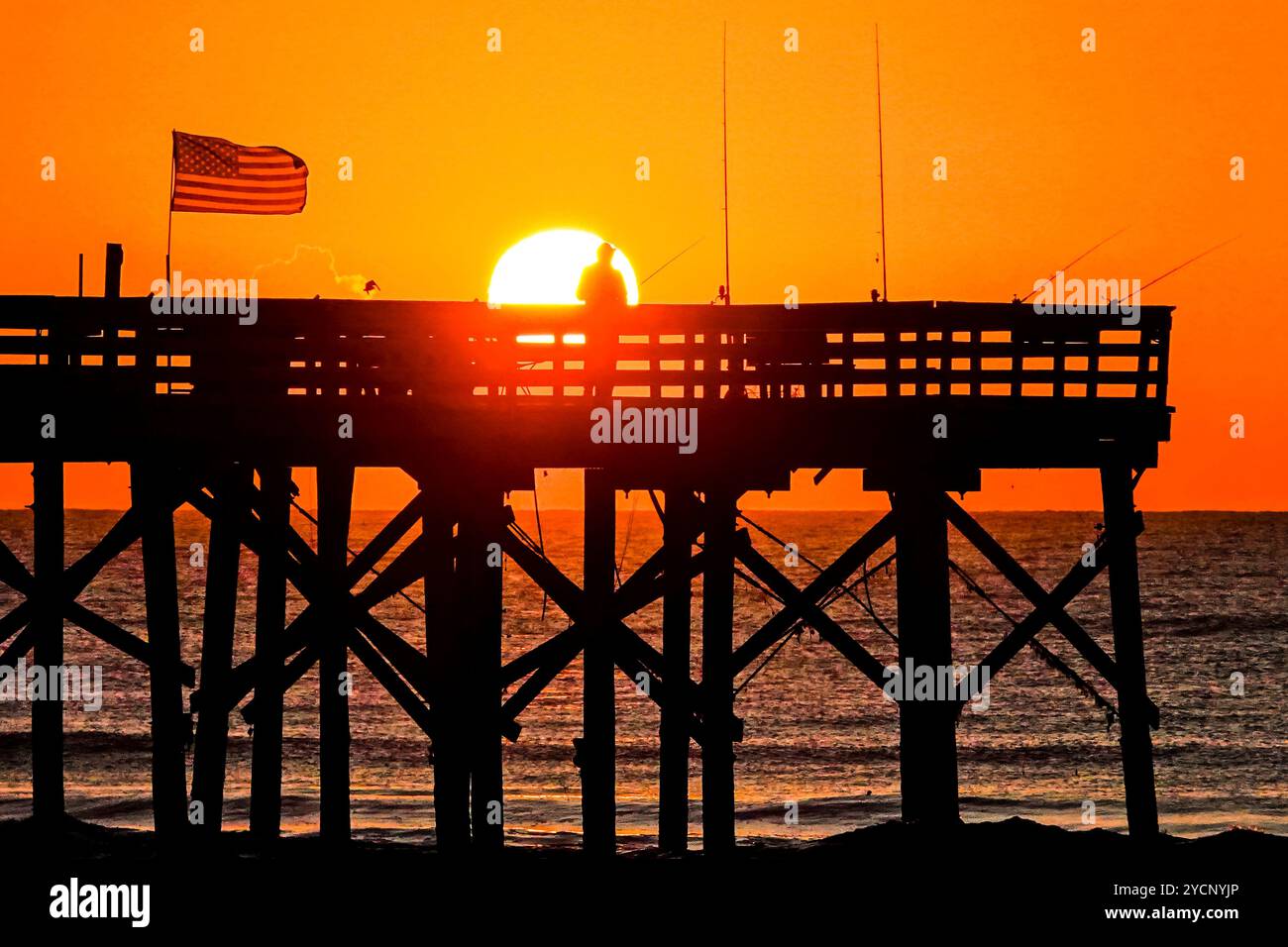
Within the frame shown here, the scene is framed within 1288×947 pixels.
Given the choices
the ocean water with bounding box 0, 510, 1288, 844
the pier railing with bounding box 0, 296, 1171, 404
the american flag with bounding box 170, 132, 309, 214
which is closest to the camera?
the pier railing with bounding box 0, 296, 1171, 404

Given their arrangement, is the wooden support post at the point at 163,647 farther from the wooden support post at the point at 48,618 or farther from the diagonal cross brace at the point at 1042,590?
the diagonal cross brace at the point at 1042,590

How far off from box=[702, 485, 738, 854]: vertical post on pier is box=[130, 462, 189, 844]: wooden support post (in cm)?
491

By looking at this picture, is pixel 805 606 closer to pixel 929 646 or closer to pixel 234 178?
pixel 929 646

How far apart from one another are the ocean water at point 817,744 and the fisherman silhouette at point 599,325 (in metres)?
10.6

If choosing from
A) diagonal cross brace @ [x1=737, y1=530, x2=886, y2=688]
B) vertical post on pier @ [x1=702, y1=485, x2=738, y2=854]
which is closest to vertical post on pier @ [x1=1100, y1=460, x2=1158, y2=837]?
diagonal cross brace @ [x1=737, y1=530, x2=886, y2=688]

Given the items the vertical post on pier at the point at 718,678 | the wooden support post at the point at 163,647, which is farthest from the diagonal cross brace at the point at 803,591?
the wooden support post at the point at 163,647

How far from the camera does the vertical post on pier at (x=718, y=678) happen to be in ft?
53.7

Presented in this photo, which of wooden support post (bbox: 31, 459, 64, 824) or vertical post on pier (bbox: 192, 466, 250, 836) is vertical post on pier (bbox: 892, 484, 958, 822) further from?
wooden support post (bbox: 31, 459, 64, 824)

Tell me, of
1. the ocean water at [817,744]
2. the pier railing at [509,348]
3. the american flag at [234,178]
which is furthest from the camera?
the ocean water at [817,744]

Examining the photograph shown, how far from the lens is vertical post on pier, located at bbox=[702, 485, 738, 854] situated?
16.4 meters

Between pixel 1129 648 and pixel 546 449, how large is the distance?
19.0 ft

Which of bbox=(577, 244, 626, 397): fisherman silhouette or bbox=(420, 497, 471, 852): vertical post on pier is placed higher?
bbox=(577, 244, 626, 397): fisherman silhouette
